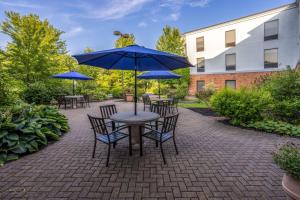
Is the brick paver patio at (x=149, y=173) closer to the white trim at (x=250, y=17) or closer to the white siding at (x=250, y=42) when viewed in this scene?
the white siding at (x=250, y=42)

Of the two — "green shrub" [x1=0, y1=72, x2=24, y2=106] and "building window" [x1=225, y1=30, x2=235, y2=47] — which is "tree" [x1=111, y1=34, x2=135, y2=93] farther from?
"green shrub" [x1=0, y1=72, x2=24, y2=106]

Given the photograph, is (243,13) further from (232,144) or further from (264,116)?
(232,144)

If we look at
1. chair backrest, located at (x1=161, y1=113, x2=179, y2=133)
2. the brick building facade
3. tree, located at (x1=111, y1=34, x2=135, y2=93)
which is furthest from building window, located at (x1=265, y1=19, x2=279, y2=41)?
chair backrest, located at (x1=161, y1=113, x2=179, y2=133)

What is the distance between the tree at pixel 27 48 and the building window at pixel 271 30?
20663mm

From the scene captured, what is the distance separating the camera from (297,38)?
15609mm

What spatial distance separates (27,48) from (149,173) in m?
15.2

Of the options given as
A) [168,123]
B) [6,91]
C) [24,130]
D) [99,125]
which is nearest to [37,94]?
[6,91]

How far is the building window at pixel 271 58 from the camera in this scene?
1681 cm

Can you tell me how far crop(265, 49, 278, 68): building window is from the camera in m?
16.8

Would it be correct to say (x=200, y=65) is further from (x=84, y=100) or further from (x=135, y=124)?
(x=135, y=124)

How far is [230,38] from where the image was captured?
1938 centimetres

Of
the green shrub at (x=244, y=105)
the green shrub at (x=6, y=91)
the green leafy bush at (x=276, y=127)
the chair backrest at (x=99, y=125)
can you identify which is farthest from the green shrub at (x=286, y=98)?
the green shrub at (x=6, y=91)

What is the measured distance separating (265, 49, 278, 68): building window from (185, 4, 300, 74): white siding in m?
0.33

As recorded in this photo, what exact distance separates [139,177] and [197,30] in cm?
2229
